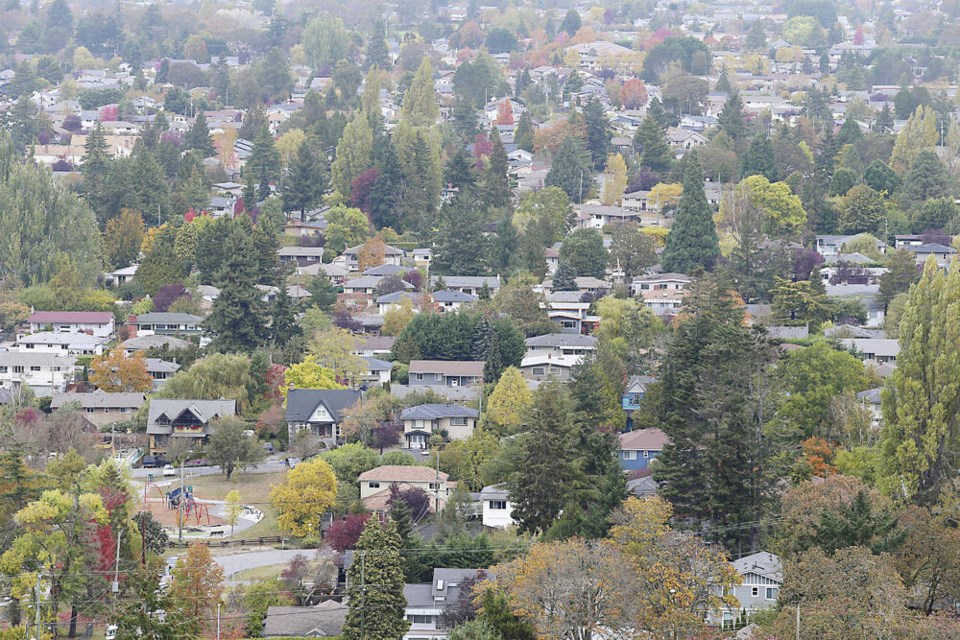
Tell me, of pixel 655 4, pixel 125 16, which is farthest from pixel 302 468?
pixel 655 4

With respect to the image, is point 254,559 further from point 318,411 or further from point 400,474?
point 318,411

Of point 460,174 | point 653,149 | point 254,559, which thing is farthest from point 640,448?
point 653,149

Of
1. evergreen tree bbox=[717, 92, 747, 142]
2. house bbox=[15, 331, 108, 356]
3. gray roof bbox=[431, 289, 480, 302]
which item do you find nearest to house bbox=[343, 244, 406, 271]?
gray roof bbox=[431, 289, 480, 302]

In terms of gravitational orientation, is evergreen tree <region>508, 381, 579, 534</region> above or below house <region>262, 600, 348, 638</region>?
above

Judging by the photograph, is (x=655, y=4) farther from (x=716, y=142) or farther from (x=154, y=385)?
(x=154, y=385)

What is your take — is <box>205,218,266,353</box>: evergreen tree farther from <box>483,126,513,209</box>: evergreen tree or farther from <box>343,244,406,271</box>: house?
<box>483,126,513,209</box>: evergreen tree

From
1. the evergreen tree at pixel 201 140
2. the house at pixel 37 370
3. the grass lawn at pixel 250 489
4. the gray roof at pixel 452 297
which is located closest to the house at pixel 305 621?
the grass lawn at pixel 250 489
